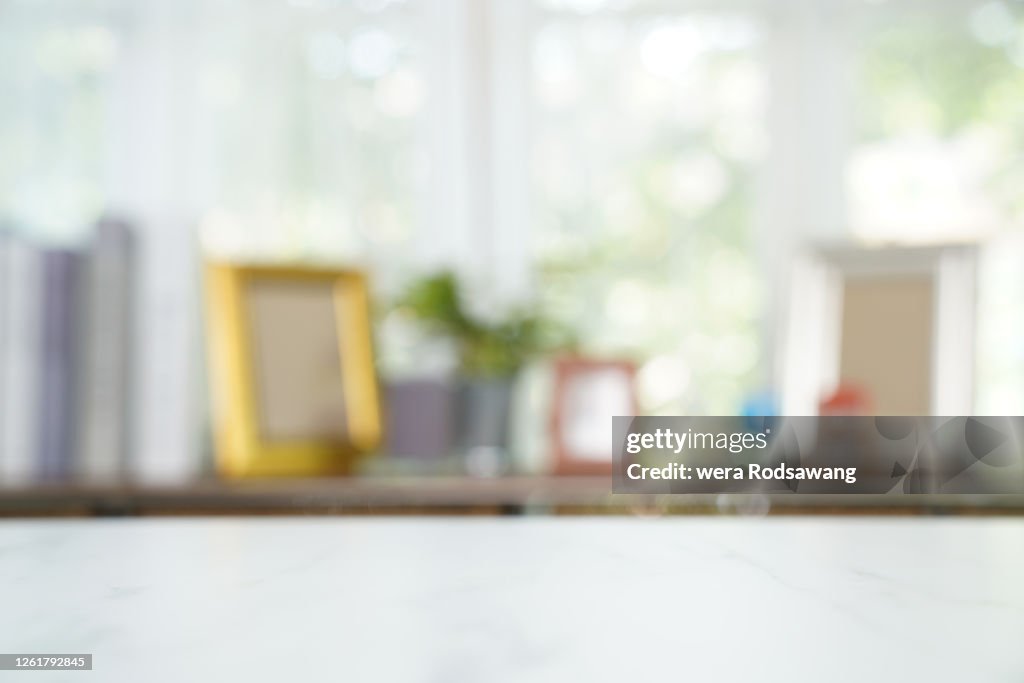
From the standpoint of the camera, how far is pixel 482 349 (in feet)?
5.60

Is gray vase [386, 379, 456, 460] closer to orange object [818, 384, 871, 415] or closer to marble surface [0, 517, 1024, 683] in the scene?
orange object [818, 384, 871, 415]

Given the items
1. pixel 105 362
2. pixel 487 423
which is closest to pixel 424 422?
pixel 487 423

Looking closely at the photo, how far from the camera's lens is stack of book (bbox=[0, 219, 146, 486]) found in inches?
57.1

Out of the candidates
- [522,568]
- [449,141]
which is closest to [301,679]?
[522,568]

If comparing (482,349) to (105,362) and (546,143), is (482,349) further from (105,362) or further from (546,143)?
(105,362)

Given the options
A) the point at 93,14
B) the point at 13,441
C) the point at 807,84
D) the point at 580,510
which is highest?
the point at 93,14

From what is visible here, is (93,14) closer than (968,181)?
No

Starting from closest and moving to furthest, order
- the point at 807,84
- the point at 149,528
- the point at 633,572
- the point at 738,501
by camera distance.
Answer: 1. the point at 633,572
2. the point at 149,528
3. the point at 738,501
4. the point at 807,84

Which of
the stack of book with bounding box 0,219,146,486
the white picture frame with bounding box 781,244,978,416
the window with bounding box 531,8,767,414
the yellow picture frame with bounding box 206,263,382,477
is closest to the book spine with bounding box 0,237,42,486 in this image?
the stack of book with bounding box 0,219,146,486

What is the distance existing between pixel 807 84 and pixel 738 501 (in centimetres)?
100

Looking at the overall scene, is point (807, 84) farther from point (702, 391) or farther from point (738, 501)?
point (738, 501)

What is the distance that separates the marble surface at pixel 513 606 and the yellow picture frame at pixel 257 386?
1.17 metres

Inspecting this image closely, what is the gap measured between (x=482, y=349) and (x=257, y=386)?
44cm

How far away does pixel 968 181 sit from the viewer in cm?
182
